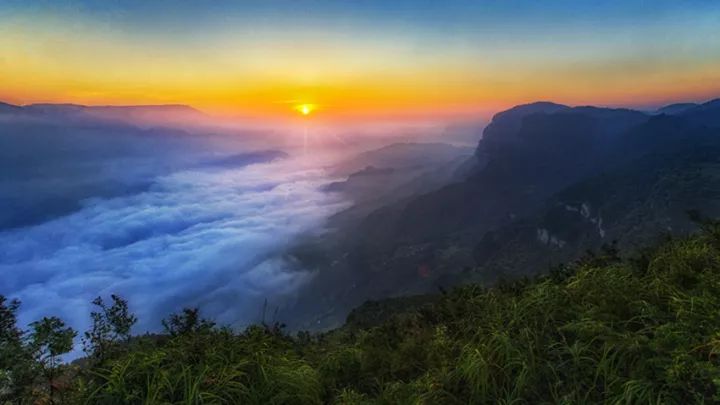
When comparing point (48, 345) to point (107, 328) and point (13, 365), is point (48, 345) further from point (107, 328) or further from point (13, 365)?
point (107, 328)

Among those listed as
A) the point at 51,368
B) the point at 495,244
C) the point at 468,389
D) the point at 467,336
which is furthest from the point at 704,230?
the point at 495,244

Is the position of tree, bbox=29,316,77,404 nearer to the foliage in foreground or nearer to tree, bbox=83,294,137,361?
the foliage in foreground

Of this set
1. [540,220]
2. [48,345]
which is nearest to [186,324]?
[48,345]

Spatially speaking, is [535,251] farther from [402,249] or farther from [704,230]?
[704,230]

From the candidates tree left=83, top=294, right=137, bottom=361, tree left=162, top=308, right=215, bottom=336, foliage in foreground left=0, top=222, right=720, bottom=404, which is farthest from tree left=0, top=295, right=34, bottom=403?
tree left=162, top=308, right=215, bottom=336

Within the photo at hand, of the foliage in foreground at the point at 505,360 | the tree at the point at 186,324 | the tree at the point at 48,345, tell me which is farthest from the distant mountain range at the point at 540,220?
the tree at the point at 48,345

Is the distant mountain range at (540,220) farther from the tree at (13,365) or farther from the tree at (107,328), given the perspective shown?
the tree at (13,365)
